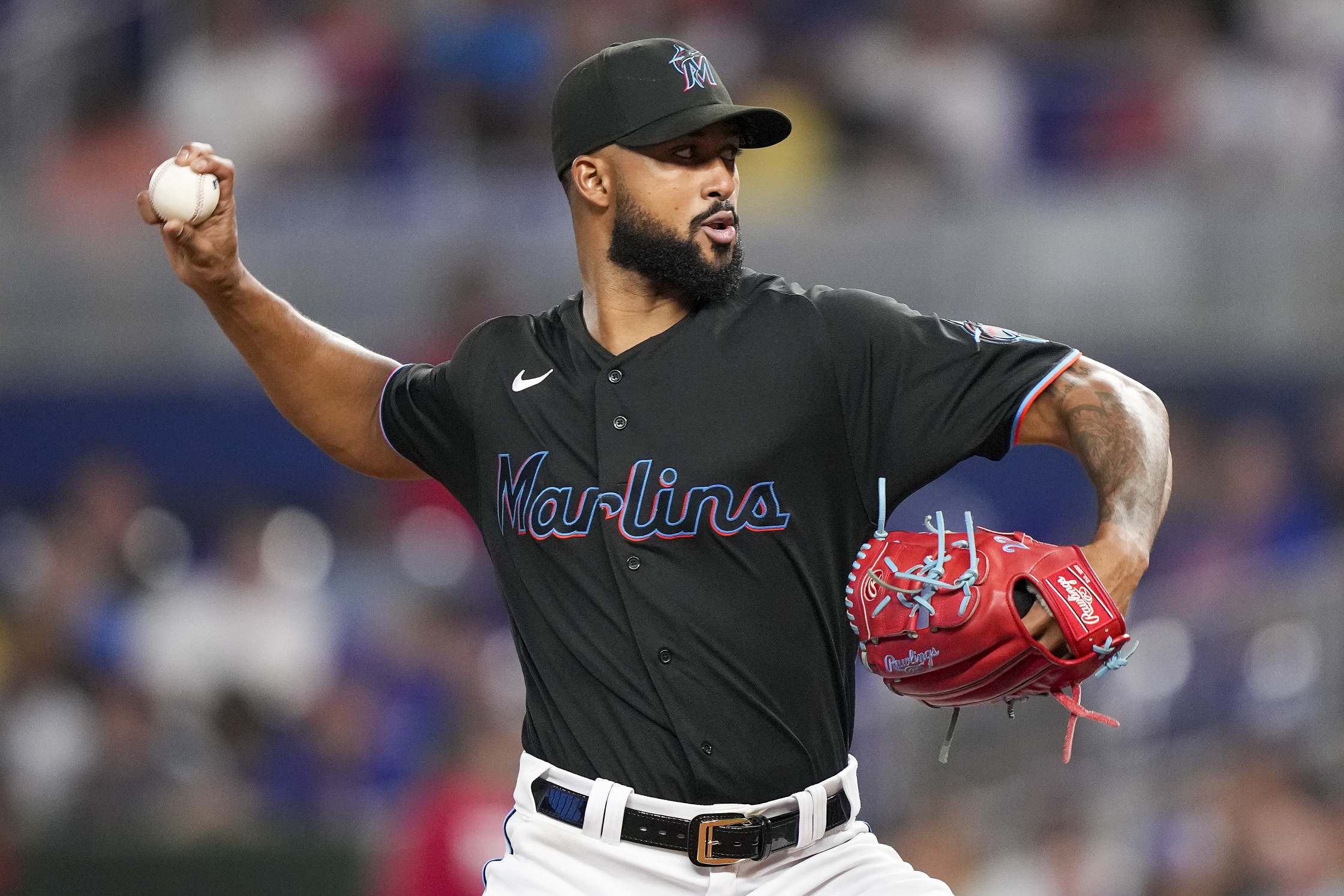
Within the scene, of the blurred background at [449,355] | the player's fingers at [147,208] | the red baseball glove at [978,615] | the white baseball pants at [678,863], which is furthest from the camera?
the blurred background at [449,355]

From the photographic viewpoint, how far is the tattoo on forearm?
298cm

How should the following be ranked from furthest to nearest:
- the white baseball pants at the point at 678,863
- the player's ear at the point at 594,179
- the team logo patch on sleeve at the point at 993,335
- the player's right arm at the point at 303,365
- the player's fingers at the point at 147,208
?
the player's right arm at the point at 303,365 < the player's fingers at the point at 147,208 < the player's ear at the point at 594,179 < the team logo patch on sleeve at the point at 993,335 < the white baseball pants at the point at 678,863

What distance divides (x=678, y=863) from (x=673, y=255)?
3.53 ft

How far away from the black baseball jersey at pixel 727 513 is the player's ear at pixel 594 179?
0.29 metres

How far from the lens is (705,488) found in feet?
10.3

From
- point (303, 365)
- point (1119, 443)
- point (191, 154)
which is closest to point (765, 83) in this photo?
point (303, 365)

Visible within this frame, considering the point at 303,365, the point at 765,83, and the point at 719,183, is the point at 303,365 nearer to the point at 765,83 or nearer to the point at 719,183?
the point at 719,183

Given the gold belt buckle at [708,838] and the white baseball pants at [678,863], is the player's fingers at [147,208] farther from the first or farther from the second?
the gold belt buckle at [708,838]

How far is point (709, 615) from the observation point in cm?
312

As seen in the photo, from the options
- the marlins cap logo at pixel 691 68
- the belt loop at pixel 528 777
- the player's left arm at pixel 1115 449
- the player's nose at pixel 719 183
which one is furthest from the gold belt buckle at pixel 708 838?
the marlins cap logo at pixel 691 68

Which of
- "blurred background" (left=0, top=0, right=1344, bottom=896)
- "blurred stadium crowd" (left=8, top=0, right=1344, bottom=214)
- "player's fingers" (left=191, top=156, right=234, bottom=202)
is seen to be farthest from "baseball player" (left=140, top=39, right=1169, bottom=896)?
"blurred stadium crowd" (left=8, top=0, right=1344, bottom=214)

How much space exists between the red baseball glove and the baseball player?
14 cm

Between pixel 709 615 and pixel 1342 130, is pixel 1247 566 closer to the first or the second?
pixel 1342 130

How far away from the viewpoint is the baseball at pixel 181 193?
344 centimetres
